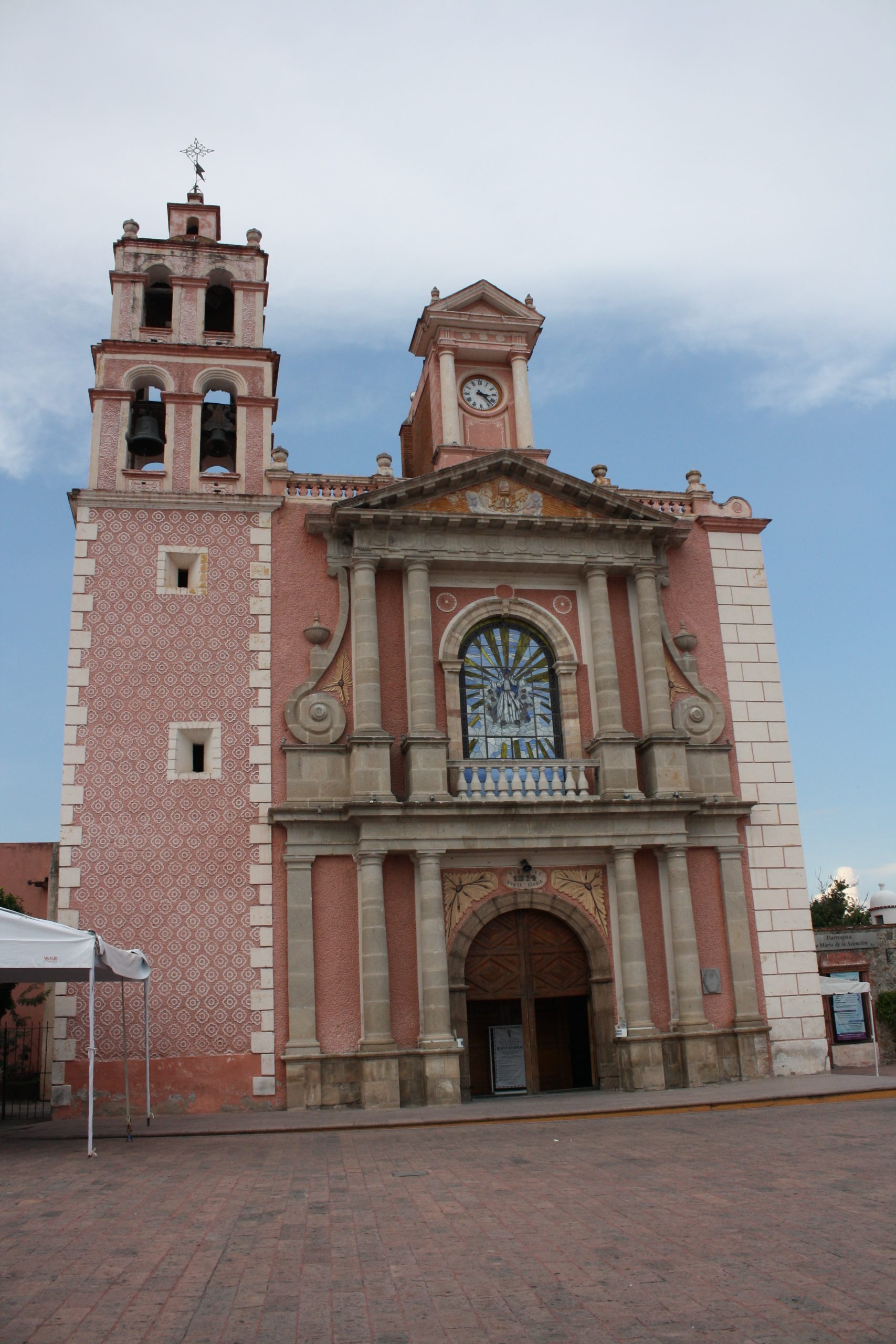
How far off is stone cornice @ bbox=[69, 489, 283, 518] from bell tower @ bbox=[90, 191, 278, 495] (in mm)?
155

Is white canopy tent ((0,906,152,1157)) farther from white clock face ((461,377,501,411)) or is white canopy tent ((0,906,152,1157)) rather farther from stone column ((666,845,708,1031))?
white clock face ((461,377,501,411))

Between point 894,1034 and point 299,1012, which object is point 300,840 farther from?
point 894,1034

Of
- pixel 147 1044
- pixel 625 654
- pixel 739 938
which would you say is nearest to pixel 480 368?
pixel 625 654

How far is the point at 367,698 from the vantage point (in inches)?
779

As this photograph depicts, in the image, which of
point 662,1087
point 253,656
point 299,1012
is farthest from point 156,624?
point 662,1087

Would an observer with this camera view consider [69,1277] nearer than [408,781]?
Yes

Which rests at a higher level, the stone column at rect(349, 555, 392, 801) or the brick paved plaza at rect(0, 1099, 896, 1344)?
the stone column at rect(349, 555, 392, 801)

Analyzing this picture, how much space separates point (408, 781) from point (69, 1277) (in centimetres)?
1270

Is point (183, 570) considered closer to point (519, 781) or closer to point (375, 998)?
point (519, 781)

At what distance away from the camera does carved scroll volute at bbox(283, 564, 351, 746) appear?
20.0 meters

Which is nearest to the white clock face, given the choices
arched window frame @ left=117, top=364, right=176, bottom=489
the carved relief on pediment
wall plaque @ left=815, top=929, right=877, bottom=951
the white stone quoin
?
the carved relief on pediment

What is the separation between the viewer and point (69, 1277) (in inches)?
277

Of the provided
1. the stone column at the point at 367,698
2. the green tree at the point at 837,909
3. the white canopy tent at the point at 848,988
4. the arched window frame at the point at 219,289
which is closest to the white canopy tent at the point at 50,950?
the stone column at the point at 367,698

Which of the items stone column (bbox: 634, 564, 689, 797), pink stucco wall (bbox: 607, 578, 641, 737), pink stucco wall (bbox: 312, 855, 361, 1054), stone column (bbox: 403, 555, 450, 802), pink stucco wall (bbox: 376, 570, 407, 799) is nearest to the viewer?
pink stucco wall (bbox: 312, 855, 361, 1054)
